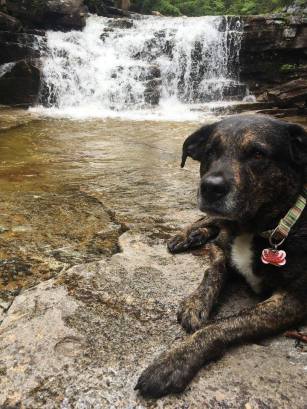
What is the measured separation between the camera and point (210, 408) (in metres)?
1.74

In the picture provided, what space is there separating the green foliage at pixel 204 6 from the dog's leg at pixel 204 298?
89.3 ft

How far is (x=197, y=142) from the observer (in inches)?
129

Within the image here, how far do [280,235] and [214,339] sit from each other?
766 mm

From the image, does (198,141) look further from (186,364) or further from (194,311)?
(186,364)

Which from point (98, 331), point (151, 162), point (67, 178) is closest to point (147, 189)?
point (67, 178)

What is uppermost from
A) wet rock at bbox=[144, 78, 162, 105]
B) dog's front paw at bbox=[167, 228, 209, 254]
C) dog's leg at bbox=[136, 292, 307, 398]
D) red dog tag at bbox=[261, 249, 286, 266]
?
red dog tag at bbox=[261, 249, 286, 266]

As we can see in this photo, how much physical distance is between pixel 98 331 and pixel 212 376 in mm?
656

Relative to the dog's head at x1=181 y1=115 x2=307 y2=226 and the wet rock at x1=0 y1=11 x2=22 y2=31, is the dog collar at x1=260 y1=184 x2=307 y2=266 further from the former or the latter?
the wet rock at x1=0 y1=11 x2=22 y2=31

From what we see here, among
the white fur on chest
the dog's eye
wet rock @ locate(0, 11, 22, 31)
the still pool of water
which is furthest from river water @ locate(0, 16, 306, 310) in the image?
wet rock @ locate(0, 11, 22, 31)

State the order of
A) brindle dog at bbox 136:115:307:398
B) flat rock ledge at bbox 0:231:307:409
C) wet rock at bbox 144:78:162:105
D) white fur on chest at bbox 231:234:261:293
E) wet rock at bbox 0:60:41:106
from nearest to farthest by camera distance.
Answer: flat rock ledge at bbox 0:231:307:409 → brindle dog at bbox 136:115:307:398 → white fur on chest at bbox 231:234:261:293 → wet rock at bbox 0:60:41:106 → wet rock at bbox 144:78:162:105

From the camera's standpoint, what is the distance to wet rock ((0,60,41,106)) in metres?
14.7

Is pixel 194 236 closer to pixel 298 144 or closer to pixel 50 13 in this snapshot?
pixel 298 144

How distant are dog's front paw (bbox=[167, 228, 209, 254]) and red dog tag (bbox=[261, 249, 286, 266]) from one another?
97cm

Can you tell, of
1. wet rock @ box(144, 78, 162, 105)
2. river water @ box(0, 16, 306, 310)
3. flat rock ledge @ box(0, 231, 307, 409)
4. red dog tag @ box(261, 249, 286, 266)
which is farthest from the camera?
wet rock @ box(144, 78, 162, 105)
